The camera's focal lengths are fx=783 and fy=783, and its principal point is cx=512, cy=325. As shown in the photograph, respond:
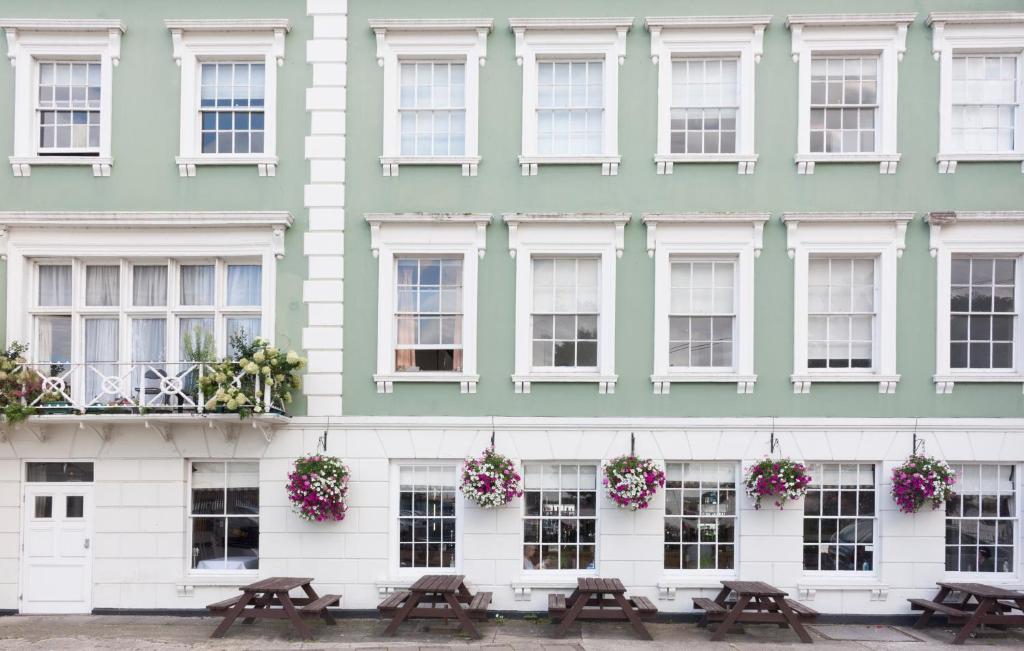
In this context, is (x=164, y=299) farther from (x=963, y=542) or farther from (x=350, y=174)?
(x=963, y=542)

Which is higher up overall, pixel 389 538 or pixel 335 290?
pixel 335 290

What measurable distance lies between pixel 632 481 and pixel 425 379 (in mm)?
3615

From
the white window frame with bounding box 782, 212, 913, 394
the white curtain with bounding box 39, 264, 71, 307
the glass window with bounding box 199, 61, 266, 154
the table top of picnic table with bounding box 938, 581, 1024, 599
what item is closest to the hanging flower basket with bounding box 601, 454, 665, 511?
the white window frame with bounding box 782, 212, 913, 394

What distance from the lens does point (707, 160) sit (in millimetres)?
12609

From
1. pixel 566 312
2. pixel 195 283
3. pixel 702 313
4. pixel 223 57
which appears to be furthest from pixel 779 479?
pixel 223 57

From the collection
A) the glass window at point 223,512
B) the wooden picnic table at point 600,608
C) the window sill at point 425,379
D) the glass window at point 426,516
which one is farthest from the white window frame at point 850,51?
the glass window at point 223,512

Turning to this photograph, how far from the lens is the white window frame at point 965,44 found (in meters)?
→ 12.4

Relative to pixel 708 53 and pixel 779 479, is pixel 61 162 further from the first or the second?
pixel 779 479

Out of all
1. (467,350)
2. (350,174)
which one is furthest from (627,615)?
(350,174)

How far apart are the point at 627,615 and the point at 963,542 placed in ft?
19.1

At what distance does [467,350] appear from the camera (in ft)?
41.4

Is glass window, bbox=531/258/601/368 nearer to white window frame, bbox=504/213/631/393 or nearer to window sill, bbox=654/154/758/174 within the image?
white window frame, bbox=504/213/631/393

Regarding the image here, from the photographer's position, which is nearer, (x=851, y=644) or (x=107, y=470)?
(x=851, y=644)

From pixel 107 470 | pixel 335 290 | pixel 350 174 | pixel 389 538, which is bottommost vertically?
pixel 389 538
